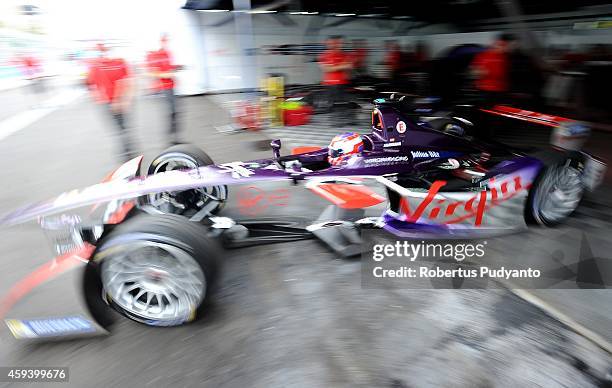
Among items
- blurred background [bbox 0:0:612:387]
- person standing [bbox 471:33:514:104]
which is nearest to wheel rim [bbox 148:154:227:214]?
Result: blurred background [bbox 0:0:612:387]

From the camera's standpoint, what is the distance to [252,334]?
2.00 m

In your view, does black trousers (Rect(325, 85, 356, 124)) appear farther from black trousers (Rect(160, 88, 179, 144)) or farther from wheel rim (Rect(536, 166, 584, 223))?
wheel rim (Rect(536, 166, 584, 223))

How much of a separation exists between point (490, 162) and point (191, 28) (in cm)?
962

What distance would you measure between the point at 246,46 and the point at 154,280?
8.72 metres

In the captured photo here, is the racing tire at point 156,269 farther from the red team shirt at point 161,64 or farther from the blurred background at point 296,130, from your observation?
the red team shirt at point 161,64

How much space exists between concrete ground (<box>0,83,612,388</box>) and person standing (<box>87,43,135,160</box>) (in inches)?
117

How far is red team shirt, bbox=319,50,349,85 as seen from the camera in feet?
23.9

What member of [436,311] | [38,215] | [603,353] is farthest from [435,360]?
[38,215]

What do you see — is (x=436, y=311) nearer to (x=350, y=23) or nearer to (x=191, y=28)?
(x=191, y=28)

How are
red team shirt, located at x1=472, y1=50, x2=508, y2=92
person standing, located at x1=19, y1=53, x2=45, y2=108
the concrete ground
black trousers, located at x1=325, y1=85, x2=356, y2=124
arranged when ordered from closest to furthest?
1. the concrete ground
2. red team shirt, located at x1=472, y1=50, x2=508, y2=92
3. black trousers, located at x1=325, y1=85, x2=356, y2=124
4. person standing, located at x1=19, y1=53, x2=45, y2=108

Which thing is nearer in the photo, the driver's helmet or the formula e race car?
the formula e race car

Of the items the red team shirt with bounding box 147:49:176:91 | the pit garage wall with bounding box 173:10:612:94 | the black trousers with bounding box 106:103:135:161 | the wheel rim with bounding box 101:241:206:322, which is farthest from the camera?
the pit garage wall with bounding box 173:10:612:94

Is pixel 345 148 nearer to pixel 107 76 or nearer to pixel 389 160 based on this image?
pixel 389 160

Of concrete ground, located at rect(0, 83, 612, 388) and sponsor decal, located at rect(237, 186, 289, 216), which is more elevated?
sponsor decal, located at rect(237, 186, 289, 216)
